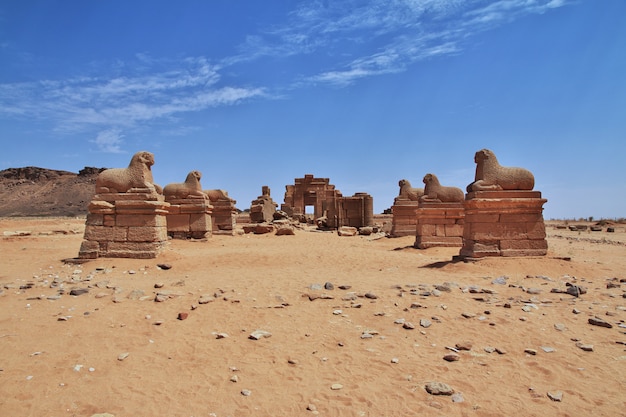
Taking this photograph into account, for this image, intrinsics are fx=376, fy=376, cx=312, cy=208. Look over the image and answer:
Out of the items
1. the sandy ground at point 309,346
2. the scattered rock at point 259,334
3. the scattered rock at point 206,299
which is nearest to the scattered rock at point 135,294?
the sandy ground at point 309,346

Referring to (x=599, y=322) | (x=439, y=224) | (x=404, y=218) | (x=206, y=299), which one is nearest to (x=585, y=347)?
(x=599, y=322)

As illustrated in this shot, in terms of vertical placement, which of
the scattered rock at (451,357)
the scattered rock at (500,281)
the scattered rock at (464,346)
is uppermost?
the scattered rock at (500,281)

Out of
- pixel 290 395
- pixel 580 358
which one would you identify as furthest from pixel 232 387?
pixel 580 358

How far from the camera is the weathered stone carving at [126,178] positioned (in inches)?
349

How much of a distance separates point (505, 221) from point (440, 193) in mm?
4448

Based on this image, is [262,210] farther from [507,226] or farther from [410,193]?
[507,226]

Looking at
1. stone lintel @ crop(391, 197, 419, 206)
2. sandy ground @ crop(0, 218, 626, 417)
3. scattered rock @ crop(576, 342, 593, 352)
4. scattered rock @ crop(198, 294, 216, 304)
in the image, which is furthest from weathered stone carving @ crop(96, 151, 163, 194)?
stone lintel @ crop(391, 197, 419, 206)

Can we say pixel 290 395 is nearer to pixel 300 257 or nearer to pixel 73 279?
pixel 73 279

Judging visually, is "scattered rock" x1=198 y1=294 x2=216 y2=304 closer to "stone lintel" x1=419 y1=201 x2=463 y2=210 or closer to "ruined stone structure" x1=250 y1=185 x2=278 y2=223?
"stone lintel" x1=419 y1=201 x2=463 y2=210

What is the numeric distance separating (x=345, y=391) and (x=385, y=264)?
5.88 metres

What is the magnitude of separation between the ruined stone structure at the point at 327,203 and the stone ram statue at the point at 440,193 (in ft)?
27.2

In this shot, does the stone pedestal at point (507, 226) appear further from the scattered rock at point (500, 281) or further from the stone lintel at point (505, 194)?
the scattered rock at point (500, 281)

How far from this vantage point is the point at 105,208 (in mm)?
8547

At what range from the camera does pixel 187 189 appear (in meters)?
13.6
